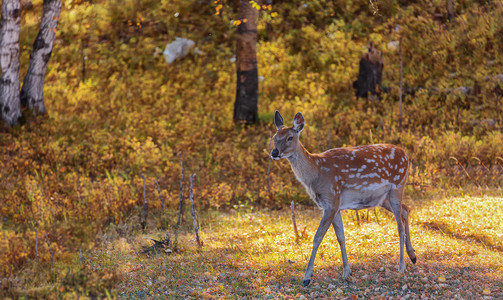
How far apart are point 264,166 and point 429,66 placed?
719cm

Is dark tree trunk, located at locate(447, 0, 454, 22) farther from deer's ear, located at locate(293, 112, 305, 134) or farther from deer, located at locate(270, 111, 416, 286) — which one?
deer's ear, located at locate(293, 112, 305, 134)

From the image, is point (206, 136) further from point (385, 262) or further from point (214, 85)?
point (385, 262)

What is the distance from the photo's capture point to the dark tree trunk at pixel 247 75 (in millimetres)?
15664

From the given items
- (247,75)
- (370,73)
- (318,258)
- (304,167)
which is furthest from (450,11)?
(304,167)

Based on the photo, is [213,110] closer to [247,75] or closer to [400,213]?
[247,75]

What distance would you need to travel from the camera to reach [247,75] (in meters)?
15.7

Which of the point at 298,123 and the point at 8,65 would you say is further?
the point at 8,65

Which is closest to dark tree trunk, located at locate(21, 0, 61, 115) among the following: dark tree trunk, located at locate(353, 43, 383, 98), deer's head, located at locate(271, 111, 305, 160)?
dark tree trunk, located at locate(353, 43, 383, 98)

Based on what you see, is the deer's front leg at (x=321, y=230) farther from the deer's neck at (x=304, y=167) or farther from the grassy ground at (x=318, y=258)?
the deer's neck at (x=304, y=167)

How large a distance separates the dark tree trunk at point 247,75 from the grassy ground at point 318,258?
17.1ft

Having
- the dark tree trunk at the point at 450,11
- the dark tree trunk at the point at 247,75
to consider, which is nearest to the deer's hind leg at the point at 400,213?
the dark tree trunk at the point at 247,75

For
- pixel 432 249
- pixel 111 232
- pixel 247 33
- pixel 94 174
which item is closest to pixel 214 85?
pixel 247 33

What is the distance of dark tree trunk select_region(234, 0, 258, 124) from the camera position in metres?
15.7

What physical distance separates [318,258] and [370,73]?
952 centimetres
